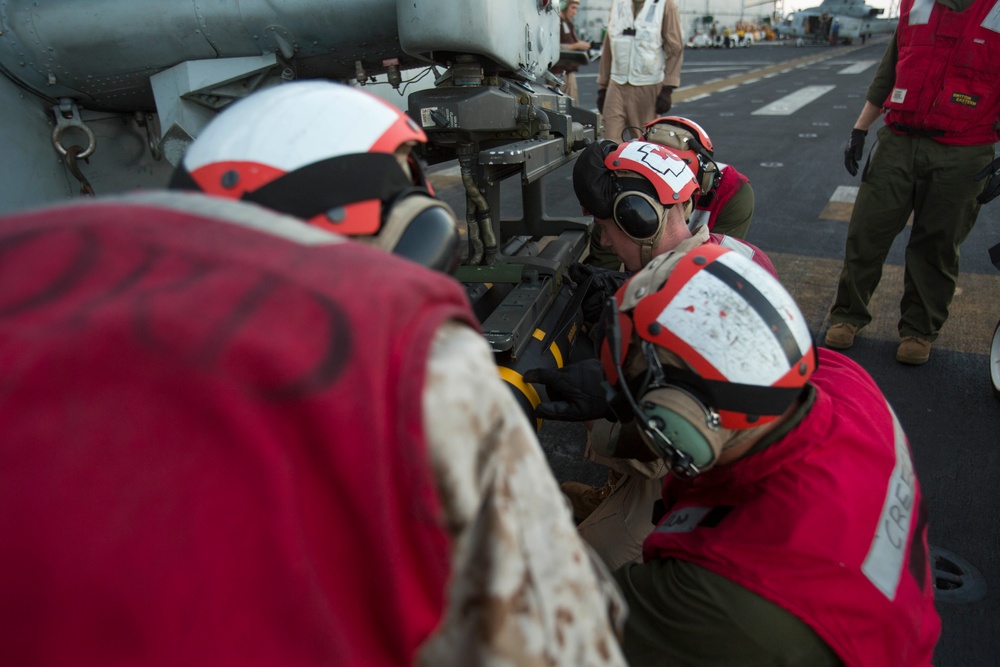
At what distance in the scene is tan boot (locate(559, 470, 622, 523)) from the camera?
8.70 feet

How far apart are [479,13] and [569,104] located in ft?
A: 3.78

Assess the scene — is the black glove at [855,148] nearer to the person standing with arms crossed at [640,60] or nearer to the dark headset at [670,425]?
the person standing with arms crossed at [640,60]

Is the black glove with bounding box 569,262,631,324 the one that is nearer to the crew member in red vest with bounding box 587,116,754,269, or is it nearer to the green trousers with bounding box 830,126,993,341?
the crew member in red vest with bounding box 587,116,754,269

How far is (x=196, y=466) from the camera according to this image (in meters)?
0.55

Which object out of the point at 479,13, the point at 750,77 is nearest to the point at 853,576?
the point at 479,13

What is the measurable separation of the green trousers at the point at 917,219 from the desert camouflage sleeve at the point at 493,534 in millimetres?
3694

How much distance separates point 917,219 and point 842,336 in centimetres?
72

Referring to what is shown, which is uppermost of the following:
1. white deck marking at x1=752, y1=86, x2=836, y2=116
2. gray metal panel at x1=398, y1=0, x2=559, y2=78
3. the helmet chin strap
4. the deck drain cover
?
gray metal panel at x1=398, y1=0, x2=559, y2=78

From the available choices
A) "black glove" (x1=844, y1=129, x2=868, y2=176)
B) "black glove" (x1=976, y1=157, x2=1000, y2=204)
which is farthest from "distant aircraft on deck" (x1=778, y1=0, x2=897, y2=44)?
"black glove" (x1=976, y1=157, x2=1000, y2=204)

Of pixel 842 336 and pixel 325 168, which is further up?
pixel 325 168

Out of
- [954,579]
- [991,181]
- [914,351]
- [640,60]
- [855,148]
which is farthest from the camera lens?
[640,60]

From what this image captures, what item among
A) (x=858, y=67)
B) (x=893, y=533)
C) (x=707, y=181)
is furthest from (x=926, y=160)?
(x=858, y=67)

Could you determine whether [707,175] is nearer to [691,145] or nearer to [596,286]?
[691,145]

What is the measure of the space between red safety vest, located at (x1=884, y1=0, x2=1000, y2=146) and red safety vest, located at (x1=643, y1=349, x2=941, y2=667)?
2640 millimetres
